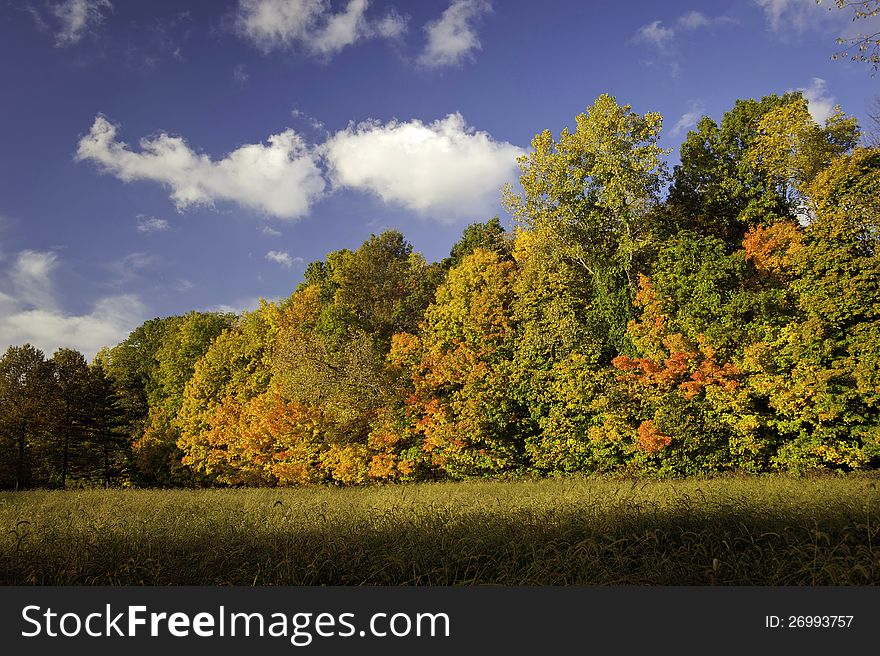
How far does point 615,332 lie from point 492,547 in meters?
18.0

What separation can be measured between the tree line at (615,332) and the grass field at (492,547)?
1068cm

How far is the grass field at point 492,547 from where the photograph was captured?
5.93 metres

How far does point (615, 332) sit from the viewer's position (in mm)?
23516

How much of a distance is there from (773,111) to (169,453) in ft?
133

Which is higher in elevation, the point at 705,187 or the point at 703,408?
the point at 705,187

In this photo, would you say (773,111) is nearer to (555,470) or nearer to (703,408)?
(703,408)

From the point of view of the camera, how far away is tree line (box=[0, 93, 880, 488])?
1948 centimetres

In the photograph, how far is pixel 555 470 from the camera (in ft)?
76.1

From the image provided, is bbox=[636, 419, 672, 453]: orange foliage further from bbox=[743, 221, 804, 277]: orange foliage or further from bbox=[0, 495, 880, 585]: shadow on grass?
bbox=[0, 495, 880, 585]: shadow on grass

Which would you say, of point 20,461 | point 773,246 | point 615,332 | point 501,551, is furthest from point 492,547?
point 20,461

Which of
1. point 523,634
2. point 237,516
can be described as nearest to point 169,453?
point 237,516

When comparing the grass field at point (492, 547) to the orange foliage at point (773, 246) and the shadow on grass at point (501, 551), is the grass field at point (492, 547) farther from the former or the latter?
the orange foliage at point (773, 246)

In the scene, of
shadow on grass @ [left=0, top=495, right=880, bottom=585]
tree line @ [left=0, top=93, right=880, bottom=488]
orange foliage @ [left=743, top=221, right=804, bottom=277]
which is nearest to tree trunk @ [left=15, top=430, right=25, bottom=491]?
tree line @ [left=0, top=93, right=880, bottom=488]

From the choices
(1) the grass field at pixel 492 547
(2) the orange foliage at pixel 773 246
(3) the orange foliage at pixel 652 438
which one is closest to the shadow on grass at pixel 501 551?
(1) the grass field at pixel 492 547
